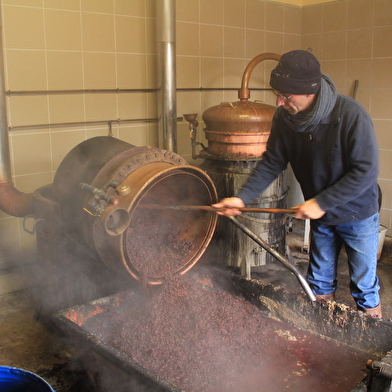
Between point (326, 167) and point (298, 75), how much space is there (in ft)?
1.70

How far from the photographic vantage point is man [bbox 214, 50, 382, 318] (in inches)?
85.0

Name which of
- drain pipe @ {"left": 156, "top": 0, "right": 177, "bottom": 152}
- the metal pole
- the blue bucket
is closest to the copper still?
the metal pole

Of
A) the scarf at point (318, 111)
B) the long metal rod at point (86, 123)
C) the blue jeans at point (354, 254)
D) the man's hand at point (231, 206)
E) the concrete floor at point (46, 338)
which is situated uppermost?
the scarf at point (318, 111)

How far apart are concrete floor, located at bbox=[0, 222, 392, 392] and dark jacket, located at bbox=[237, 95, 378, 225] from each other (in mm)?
1242

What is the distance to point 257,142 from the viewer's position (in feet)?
11.3

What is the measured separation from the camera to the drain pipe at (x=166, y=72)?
3.49 meters

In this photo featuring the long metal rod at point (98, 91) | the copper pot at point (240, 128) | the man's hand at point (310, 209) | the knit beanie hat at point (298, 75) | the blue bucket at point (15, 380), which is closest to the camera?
the blue bucket at point (15, 380)

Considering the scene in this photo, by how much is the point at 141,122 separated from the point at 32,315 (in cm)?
178

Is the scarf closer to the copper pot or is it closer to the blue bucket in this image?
the copper pot

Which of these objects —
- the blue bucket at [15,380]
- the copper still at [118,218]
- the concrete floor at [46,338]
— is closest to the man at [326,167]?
the copper still at [118,218]

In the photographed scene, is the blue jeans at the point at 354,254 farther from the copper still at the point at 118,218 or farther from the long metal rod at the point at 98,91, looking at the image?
the long metal rod at the point at 98,91

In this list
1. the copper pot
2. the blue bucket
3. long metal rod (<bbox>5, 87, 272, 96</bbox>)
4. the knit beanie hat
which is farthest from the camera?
Result: the copper pot

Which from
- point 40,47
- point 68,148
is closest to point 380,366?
point 68,148

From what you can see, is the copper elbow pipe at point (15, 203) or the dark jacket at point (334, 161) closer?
the dark jacket at point (334, 161)
